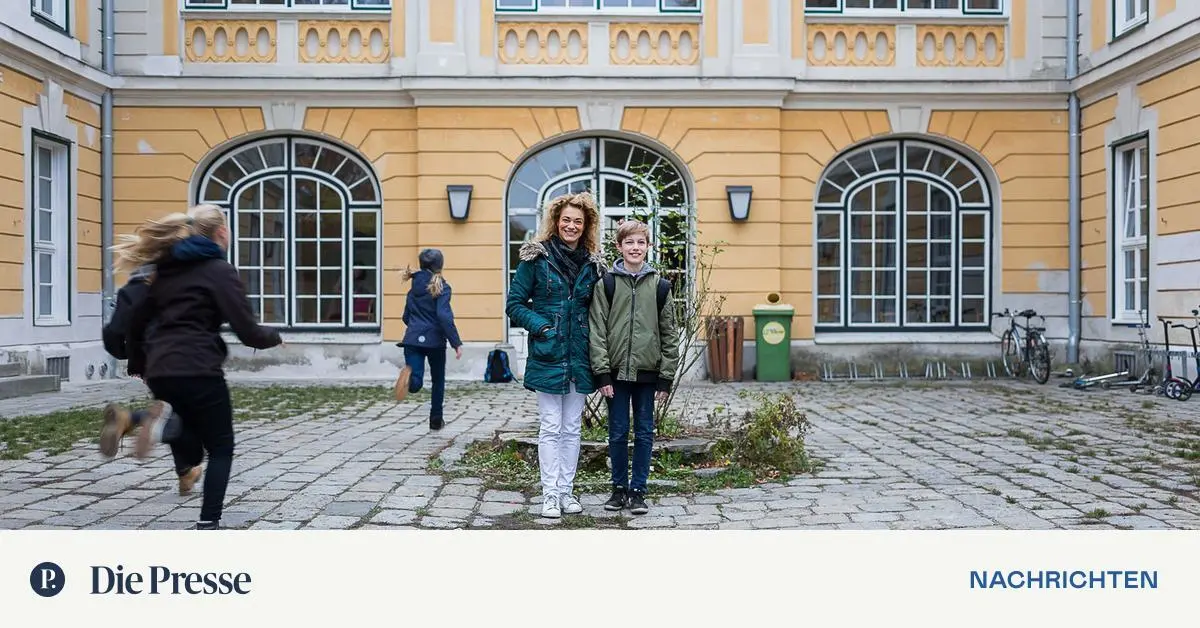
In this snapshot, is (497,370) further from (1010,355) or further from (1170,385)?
(1170,385)

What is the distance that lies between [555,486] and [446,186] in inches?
390

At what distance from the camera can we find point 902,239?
1552 cm

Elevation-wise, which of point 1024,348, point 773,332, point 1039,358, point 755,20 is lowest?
point 1039,358

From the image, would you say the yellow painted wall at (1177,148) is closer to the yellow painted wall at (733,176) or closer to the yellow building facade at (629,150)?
the yellow building facade at (629,150)

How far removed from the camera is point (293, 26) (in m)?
14.8

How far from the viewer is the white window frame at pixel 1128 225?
1381 cm

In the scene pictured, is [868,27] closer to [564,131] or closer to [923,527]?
[564,131]

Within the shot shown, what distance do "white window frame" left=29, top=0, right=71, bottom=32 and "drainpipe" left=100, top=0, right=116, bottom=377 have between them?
78 centimetres

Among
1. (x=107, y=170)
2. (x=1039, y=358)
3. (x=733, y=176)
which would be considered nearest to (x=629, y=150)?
(x=733, y=176)

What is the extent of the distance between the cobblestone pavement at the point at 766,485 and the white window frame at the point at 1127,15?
5.71m

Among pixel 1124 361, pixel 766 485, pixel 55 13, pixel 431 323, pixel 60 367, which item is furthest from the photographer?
pixel 1124 361

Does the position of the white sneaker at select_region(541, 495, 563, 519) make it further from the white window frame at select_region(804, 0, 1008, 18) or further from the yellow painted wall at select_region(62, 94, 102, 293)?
the white window frame at select_region(804, 0, 1008, 18)
